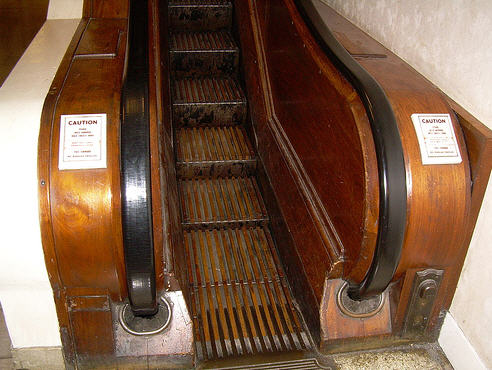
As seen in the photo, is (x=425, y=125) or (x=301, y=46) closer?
(x=425, y=125)

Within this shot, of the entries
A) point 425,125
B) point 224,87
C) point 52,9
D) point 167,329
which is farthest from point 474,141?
point 52,9

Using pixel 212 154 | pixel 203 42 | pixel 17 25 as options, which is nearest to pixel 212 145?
pixel 212 154

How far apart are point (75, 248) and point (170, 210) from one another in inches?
22.8

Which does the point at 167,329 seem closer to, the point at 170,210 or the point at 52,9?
the point at 170,210

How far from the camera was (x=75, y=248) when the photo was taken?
163 centimetres

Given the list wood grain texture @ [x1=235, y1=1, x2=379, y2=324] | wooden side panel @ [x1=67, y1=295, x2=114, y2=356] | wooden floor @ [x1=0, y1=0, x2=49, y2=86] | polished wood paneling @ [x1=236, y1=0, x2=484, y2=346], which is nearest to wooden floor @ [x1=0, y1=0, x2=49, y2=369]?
wooden floor @ [x1=0, y1=0, x2=49, y2=86]

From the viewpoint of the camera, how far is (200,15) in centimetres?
367

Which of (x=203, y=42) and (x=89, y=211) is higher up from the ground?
(x=203, y=42)

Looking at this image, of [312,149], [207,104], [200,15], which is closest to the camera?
[312,149]

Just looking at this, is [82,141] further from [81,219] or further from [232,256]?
[232,256]

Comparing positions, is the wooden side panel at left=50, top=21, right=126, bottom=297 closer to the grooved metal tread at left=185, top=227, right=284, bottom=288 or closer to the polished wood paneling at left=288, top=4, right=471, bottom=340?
the grooved metal tread at left=185, top=227, right=284, bottom=288

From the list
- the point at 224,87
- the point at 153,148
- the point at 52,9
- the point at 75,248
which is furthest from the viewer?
the point at 224,87

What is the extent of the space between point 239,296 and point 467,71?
58.9 inches

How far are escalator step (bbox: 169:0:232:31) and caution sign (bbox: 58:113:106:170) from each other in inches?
86.2
